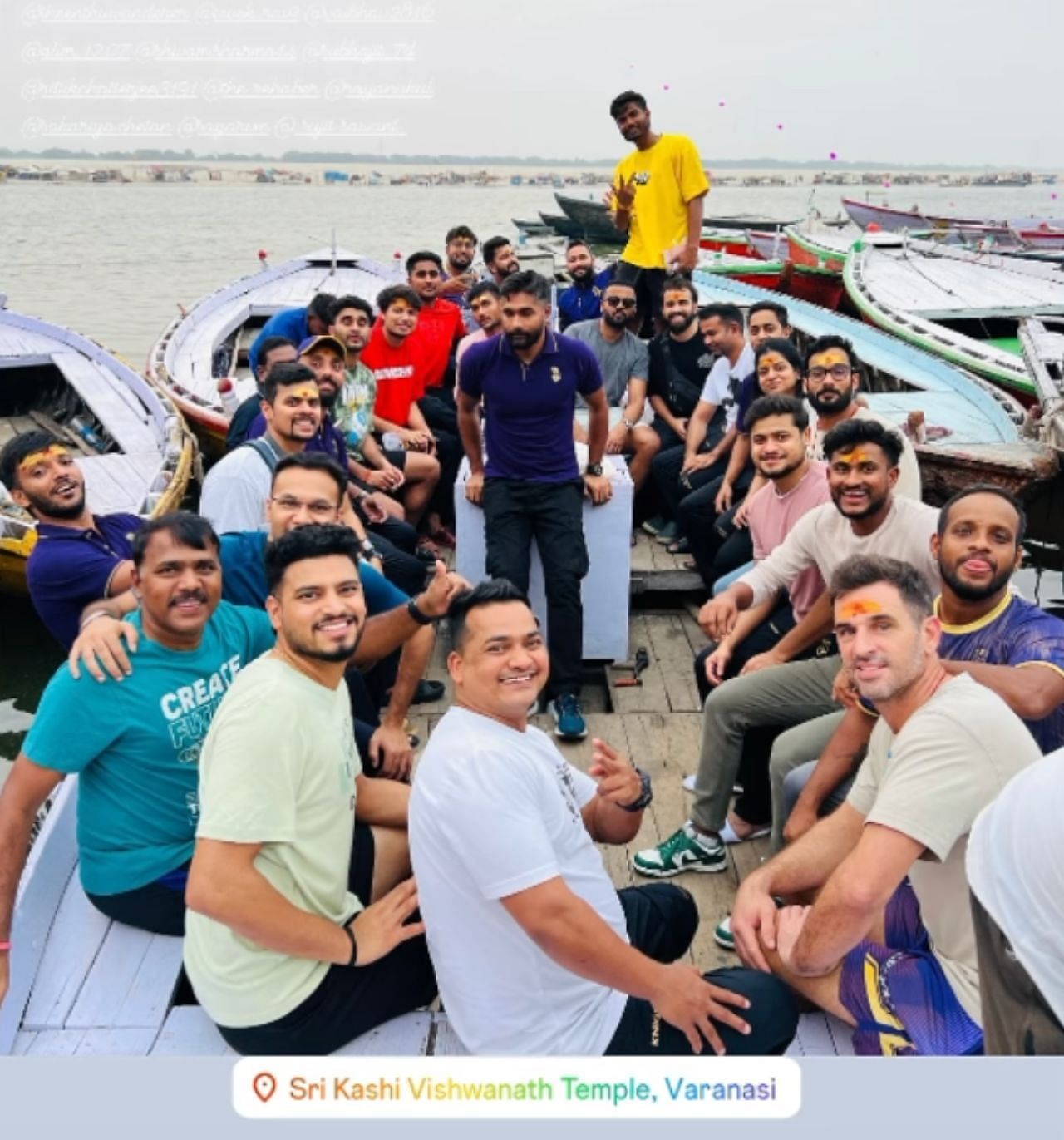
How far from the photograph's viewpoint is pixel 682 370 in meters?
6.40

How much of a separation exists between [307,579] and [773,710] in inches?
72.7

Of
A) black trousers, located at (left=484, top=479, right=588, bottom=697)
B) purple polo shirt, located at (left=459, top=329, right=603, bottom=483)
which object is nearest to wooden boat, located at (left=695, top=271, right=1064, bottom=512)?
purple polo shirt, located at (left=459, top=329, right=603, bottom=483)

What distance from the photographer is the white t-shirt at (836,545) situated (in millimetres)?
3477

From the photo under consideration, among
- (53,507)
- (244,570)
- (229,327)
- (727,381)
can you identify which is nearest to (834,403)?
(727,381)

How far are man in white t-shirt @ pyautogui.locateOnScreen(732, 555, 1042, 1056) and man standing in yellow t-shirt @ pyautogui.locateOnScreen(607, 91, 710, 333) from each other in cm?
551

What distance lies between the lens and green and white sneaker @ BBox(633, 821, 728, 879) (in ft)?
10.7

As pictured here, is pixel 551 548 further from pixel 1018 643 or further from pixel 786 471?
pixel 1018 643

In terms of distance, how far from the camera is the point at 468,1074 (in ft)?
5.63

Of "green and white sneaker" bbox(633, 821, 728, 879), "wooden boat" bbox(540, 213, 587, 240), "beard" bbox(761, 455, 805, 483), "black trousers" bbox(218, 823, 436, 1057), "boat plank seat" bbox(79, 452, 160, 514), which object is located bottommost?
"green and white sneaker" bbox(633, 821, 728, 879)

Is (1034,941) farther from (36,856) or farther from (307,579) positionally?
(36,856)

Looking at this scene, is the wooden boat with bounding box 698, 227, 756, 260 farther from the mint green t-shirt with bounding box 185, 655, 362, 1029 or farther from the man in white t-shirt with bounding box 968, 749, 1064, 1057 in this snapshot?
the man in white t-shirt with bounding box 968, 749, 1064, 1057

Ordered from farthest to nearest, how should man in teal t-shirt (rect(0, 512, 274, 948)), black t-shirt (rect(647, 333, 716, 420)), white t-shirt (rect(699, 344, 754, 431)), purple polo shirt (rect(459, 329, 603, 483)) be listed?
1. black t-shirt (rect(647, 333, 716, 420))
2. white t-shirt (rect(699, 344, 754, 431))
3. purple polo shirt (rect(459, 329, 603, 483))
4. man in teal t-shirt (rect(0, 512, 274, 948))

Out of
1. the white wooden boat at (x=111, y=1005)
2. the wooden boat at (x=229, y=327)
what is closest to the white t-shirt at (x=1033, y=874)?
the white wooden boat at (x=111, y=1005)

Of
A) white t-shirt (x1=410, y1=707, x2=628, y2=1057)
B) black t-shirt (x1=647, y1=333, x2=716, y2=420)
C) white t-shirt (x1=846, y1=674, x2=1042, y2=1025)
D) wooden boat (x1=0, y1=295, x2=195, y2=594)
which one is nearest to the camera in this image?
white t-shirt (x1=410, y1=707, x2=628, y2=1057)
